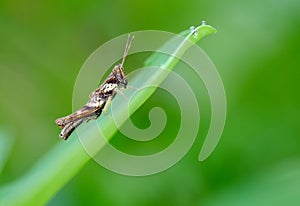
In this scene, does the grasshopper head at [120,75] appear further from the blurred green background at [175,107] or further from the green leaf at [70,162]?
the green leaf at [70,162]

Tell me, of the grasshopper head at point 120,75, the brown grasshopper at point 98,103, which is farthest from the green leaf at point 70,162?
the grasshopper head at point 120,75

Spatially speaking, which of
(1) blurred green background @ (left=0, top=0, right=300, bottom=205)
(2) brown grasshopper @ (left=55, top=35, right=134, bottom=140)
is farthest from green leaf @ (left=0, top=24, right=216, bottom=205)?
(2) brown grasshopper @ (left=55, top=35, right=134, bottom=140)

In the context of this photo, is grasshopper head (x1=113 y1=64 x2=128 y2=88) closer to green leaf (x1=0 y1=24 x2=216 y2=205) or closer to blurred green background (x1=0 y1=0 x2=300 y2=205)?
blurred green background (x1=0 y1=0 x2=300 y2=205)

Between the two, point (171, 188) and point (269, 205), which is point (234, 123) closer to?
point (171, 188)

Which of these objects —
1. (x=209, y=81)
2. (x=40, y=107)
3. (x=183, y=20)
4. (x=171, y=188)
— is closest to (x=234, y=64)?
(x=209, y=81)

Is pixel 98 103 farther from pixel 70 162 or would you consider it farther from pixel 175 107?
pixel 70 162

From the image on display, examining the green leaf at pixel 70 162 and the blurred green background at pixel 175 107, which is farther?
the blurred green background at pixel 175 107

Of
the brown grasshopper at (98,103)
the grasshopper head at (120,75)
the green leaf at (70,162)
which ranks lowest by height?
the green leaf at (70,162)

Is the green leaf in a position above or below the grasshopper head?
below
